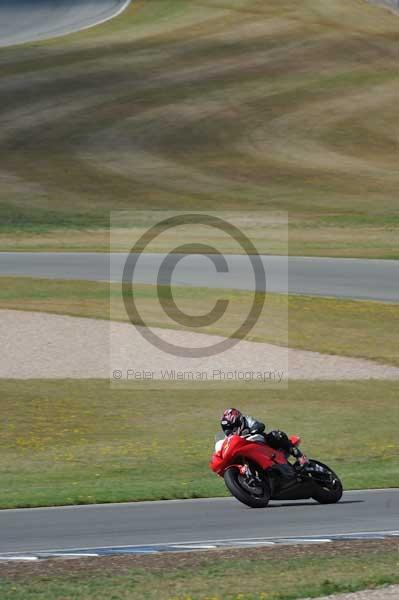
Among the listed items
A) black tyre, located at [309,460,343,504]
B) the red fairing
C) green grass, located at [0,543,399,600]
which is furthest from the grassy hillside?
green grass, located at [0,543,399,600]

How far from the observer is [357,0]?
254 feet

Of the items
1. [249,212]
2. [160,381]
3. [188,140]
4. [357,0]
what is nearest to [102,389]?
[160,381]

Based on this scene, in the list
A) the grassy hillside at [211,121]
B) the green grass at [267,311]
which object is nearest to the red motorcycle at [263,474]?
the green grass at [267,311]

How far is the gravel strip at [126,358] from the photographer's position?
2450 centimetres

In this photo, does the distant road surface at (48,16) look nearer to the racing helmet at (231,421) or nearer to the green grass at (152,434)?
the green grass at (152,434)

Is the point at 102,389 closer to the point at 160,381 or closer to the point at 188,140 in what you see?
the point at 160,381

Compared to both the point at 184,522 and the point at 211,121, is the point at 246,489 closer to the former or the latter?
the point at 184,522

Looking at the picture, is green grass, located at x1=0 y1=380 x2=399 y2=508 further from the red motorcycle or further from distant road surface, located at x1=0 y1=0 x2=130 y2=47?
distant road surface, located at x1=0 y1=0 x2=130 y2=47

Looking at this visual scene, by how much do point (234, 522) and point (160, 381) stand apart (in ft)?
34.4

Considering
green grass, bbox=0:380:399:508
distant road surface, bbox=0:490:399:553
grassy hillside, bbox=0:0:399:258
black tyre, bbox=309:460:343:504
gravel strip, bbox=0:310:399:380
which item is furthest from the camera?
grassy hillside, bbox=0:0:399:258

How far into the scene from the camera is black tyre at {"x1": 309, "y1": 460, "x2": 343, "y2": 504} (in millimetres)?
14531

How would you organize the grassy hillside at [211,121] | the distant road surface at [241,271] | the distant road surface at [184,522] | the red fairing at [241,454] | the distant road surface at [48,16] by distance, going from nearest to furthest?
the distant road surface at [184,522]
the red fairing at [241,454]
the distant road surface at [241,271]
the grassy hillside at [211,121]
the distant road surface at [48,16]

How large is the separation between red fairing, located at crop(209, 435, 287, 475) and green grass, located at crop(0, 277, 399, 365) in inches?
468

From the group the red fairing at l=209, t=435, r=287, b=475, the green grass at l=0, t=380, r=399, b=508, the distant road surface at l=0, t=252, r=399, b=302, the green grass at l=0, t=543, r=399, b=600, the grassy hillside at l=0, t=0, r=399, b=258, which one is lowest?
the grassy hillside at l=0, t=0, r=399, b=258
